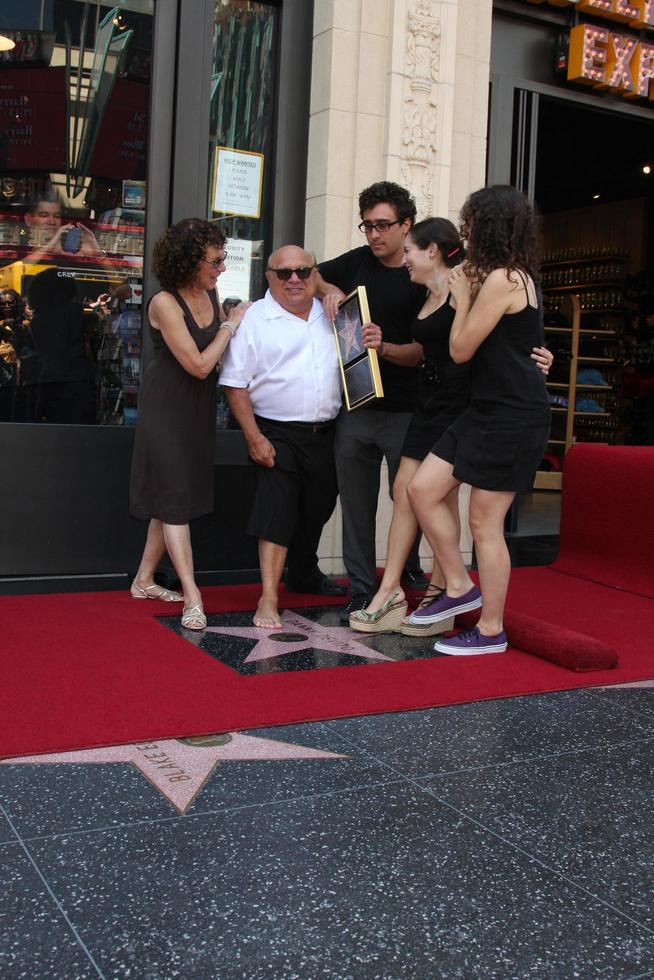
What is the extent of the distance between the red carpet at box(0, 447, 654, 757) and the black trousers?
0.50 meters

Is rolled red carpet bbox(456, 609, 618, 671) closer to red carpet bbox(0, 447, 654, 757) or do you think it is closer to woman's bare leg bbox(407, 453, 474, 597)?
red carpet bbox(0, 447, 654, 757)

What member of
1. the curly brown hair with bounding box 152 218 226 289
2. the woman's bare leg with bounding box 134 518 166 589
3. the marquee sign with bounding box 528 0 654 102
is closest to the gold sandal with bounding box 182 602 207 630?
the woman's bare leg with bounding box 134 518 166 589

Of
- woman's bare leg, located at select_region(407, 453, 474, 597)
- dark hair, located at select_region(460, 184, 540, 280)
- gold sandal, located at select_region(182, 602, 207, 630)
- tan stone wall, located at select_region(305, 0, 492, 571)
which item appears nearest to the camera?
dark hair, located at select_region(460, 184, 540, 280)

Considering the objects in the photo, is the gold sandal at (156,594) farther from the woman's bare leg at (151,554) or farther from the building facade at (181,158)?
the building facade at (181,158)

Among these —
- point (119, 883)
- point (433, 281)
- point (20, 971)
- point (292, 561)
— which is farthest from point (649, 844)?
point (292, 561)

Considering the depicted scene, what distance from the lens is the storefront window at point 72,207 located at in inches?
209

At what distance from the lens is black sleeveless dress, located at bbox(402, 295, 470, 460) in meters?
4.46

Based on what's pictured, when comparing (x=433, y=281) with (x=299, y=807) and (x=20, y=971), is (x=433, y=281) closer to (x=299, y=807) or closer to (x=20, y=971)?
(x=299, y=807)

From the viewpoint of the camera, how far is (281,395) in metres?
4.71

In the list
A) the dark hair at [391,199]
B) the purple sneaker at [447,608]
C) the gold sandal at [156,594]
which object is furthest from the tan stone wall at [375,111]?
the purple sneaker at [447,608]

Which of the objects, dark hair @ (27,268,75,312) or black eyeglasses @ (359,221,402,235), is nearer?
black eyeglasses @ (359,221,402,235)

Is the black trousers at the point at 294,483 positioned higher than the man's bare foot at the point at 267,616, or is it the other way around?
the black trousers at the point at 294,483

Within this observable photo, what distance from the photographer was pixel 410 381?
4.95 m

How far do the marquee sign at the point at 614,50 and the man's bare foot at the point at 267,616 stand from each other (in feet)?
14.2
